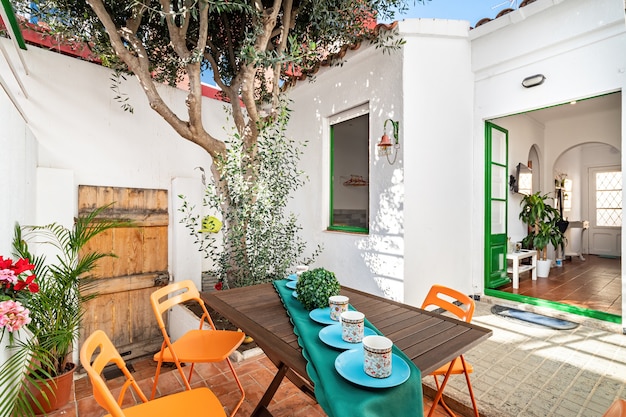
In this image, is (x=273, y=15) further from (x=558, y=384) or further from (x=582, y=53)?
(x=558, y=384)

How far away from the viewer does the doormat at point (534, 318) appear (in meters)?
3.50

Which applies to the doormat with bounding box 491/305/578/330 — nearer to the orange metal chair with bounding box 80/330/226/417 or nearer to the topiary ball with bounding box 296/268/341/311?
the topiary ball with bounding box 296/268/341/311

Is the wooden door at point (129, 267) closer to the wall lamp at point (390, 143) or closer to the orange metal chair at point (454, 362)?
the wall lamp at point (390, 143)

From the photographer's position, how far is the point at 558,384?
93.3 inches

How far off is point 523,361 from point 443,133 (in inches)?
103

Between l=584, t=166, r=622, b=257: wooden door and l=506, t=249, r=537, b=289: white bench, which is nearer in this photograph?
l=506, t=249, r=537, b=289: white bench

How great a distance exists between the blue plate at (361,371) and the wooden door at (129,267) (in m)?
3.47

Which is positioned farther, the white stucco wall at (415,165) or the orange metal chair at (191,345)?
the white stucco wall at (415,165)

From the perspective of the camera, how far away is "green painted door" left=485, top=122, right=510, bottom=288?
14.3ft

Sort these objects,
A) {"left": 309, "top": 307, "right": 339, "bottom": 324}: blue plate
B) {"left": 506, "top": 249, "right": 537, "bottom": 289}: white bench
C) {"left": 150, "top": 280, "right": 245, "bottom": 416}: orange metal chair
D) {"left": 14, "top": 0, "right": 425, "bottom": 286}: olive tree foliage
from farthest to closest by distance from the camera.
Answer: {"left": 506, "top": 249, "right": 537, "bottom": 289}: white bench, {"left": 14, "top": 0, "right": 425, "bottom": 286}: olive tree foliage, {"left": 150, "top": 280, "right": 245, "bottom": 416}: orange metal chair, {"left": 309, "top": 307, "right": 339, "bottom": 324}: blue plate

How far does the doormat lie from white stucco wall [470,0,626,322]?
0.50 metres

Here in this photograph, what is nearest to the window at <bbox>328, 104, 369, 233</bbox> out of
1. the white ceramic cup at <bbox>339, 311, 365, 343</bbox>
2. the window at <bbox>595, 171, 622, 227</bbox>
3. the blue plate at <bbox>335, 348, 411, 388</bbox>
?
the white ceramic cup at <bbox>339, 311, 365, 343</bbox>

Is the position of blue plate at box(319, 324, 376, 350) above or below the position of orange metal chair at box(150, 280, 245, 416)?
above

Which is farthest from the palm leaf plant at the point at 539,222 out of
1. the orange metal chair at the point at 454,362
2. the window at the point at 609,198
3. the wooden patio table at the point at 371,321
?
the wooden patio table at the point at 371,321
